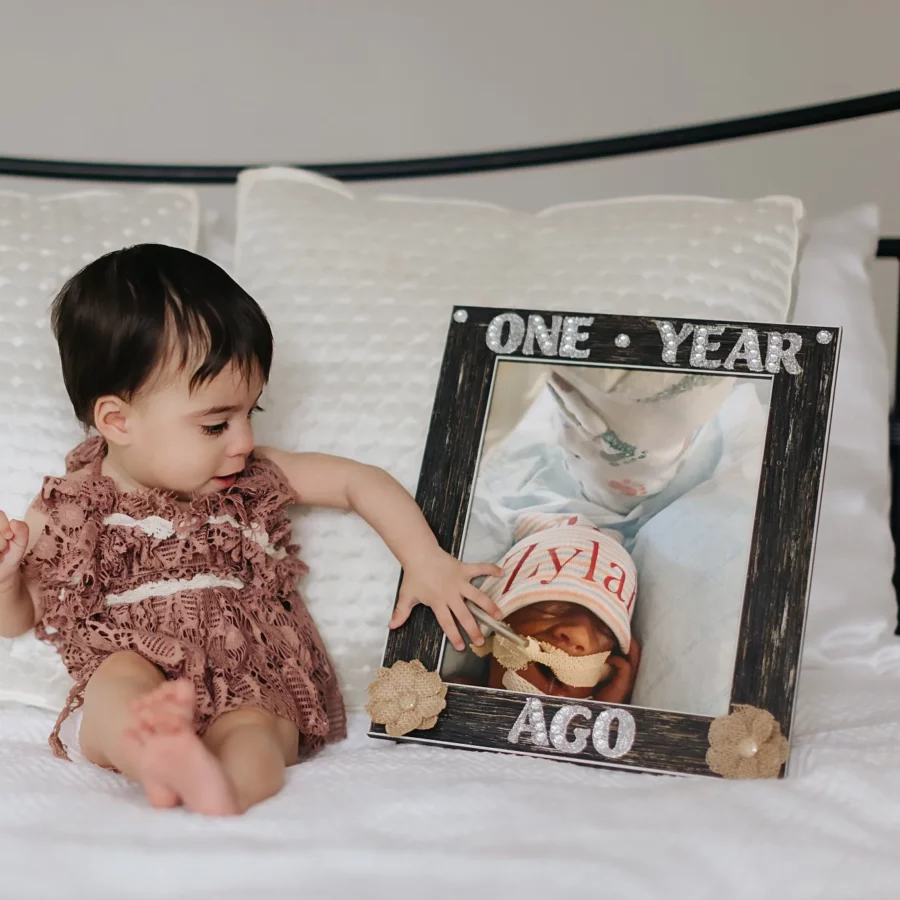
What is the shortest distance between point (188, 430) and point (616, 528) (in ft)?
1.42

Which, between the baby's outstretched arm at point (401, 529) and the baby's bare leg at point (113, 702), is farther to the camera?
the baby's outstretched arm at point (401, 529)

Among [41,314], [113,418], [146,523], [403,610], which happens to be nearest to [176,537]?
[146,523]

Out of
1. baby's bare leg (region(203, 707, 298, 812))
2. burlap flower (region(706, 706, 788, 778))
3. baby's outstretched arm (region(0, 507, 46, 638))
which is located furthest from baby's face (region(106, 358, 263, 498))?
burlap flower (region(706, 706, 788, 778))

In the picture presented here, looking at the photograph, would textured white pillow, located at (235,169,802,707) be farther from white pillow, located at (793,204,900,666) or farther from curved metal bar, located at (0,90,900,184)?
curved metal bar, located at (0,90,900,184)

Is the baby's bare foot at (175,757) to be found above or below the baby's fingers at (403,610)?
below

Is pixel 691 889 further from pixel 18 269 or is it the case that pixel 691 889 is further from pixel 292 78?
pixel 292 78

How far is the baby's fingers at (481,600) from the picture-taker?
104cm

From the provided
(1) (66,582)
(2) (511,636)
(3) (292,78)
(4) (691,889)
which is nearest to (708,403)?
(2) (511,636)

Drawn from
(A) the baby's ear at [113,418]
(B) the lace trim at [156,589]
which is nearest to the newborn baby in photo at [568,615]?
(B) the lace trim at [156,589]

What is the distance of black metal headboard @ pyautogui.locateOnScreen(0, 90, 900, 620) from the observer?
157cm

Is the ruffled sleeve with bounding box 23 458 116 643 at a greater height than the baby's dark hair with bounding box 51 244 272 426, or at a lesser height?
lesser

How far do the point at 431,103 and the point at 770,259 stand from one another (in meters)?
0.94

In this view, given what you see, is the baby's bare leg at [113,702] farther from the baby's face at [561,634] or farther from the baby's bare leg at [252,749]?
the baby's face at [561,634]

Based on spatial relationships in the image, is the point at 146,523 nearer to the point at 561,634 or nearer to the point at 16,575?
the point at 16,575
